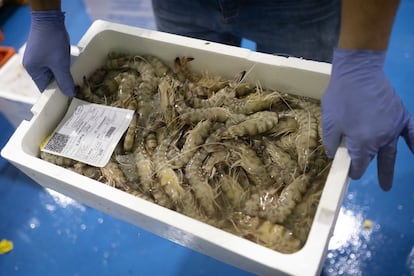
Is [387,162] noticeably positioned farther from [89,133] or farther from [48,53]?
[48,53]

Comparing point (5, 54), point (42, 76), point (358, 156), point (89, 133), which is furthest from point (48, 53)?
point (5, 54)

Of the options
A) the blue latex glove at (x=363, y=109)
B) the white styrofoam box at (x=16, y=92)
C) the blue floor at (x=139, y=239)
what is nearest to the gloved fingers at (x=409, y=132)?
the blue latex glove at (x=363, y=109)

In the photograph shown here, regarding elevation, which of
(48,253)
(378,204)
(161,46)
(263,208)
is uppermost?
(161,46)

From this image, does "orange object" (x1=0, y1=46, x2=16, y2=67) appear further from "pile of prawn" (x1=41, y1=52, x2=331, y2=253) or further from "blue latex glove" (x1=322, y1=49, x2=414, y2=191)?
"blue latex glove" (x1=322, y1=49, x2=414, y2=191)

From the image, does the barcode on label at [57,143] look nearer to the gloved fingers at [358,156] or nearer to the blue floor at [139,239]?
the blue floor at [139,239]

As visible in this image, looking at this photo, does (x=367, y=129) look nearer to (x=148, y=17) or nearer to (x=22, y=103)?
(x=22, y=103)

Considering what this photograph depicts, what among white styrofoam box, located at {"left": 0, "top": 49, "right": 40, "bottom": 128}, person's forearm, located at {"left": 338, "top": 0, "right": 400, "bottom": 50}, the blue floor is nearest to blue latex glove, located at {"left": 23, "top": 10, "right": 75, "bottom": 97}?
white styrofoam box, located at {"left": 0, "top": 49, "right": 40, "bottom": 128}

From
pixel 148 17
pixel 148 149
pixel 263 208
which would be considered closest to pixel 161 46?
pixel 148 149

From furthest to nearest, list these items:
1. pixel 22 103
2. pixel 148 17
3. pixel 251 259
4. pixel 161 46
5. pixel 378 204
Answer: pixel 148 17 < pixel 22 103 < pixel 378 204 < pixel 161 46 < pixel 251 259
